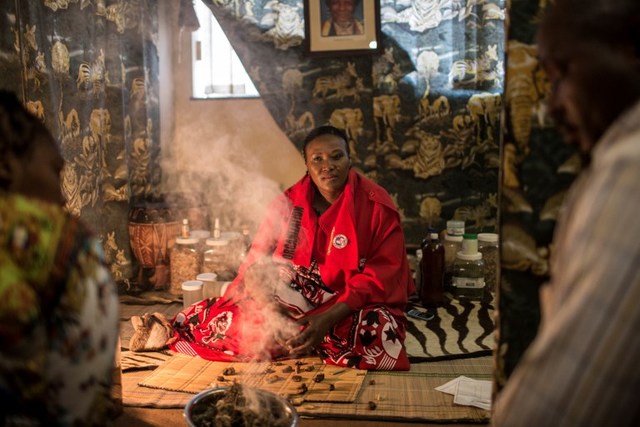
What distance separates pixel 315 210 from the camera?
320 cm

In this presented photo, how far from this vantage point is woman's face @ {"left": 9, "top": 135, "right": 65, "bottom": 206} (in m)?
1.01

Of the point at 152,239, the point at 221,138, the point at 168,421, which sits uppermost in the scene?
the point at 221,138

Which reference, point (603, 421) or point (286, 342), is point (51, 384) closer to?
point (603, 421)

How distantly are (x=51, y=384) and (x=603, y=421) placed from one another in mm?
845

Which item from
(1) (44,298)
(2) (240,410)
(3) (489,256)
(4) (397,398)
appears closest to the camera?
(1) (44,298)

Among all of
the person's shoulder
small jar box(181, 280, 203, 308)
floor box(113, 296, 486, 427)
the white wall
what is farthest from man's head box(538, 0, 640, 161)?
the white wall

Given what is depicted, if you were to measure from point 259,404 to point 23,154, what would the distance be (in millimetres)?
1314

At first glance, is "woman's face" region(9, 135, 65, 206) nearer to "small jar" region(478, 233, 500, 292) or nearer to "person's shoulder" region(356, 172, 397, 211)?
"person's shoulder" region(356, 172, 397, 211)

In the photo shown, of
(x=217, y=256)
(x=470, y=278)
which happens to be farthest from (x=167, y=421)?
(x=470, y=278)

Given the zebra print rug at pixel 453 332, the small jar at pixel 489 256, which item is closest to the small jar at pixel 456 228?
the small jar at pixel 489 256

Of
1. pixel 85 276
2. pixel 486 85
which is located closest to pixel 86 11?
pixel 486 85

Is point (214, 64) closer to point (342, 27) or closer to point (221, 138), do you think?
point (221, 138)

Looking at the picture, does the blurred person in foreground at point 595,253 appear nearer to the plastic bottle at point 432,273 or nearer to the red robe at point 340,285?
the red robe at point 340,285

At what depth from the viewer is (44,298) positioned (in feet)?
3.00
